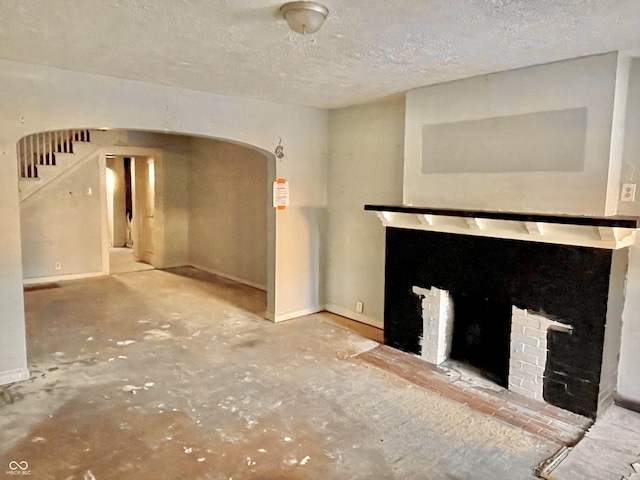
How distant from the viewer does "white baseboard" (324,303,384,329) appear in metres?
4.68

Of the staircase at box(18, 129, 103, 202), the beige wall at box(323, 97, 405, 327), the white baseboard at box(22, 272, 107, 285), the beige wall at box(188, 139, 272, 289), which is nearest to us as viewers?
the beige wall at box(323, 97, 405, 327)

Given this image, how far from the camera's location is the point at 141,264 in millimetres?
8133

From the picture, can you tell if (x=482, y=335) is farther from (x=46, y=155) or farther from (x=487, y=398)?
(x=46, y=155)

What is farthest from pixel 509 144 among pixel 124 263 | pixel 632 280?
pixel 124 263

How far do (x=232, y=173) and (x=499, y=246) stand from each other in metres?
4.60

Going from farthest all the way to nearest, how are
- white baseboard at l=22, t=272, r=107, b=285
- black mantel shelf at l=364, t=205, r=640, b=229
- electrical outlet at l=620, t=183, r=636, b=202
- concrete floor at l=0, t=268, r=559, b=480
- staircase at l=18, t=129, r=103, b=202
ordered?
white baseboard at l=22, t=272, r=107, b=285 < staircase at l=18, t=129, r=103, b=202 < electrical outlet at l=620, t=183, r=636, b=202 < black mantel shelf at l=364, t=205, r=640, b=229 < concrete floor at l=0, t=268, r=559, b=480

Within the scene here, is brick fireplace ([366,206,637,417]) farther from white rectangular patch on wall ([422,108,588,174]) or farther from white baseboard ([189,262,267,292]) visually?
white baseboard ([189,262,267,292])

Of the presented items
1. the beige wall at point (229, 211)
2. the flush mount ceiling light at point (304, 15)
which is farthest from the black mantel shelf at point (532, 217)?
the beige wall at point (229, 211)

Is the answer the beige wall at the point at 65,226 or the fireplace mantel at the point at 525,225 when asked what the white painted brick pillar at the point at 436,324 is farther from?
the beige wall at the point at 65,226

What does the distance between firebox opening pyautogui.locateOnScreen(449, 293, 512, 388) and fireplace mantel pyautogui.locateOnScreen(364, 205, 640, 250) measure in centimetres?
58

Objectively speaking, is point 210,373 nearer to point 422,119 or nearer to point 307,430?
point 307,430

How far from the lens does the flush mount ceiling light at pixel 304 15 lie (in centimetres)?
204

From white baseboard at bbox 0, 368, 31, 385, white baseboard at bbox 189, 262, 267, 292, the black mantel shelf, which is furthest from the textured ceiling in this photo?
white baseboard at bbox 189, 262, 267, 292

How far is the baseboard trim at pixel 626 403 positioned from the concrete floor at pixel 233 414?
2.87ft
